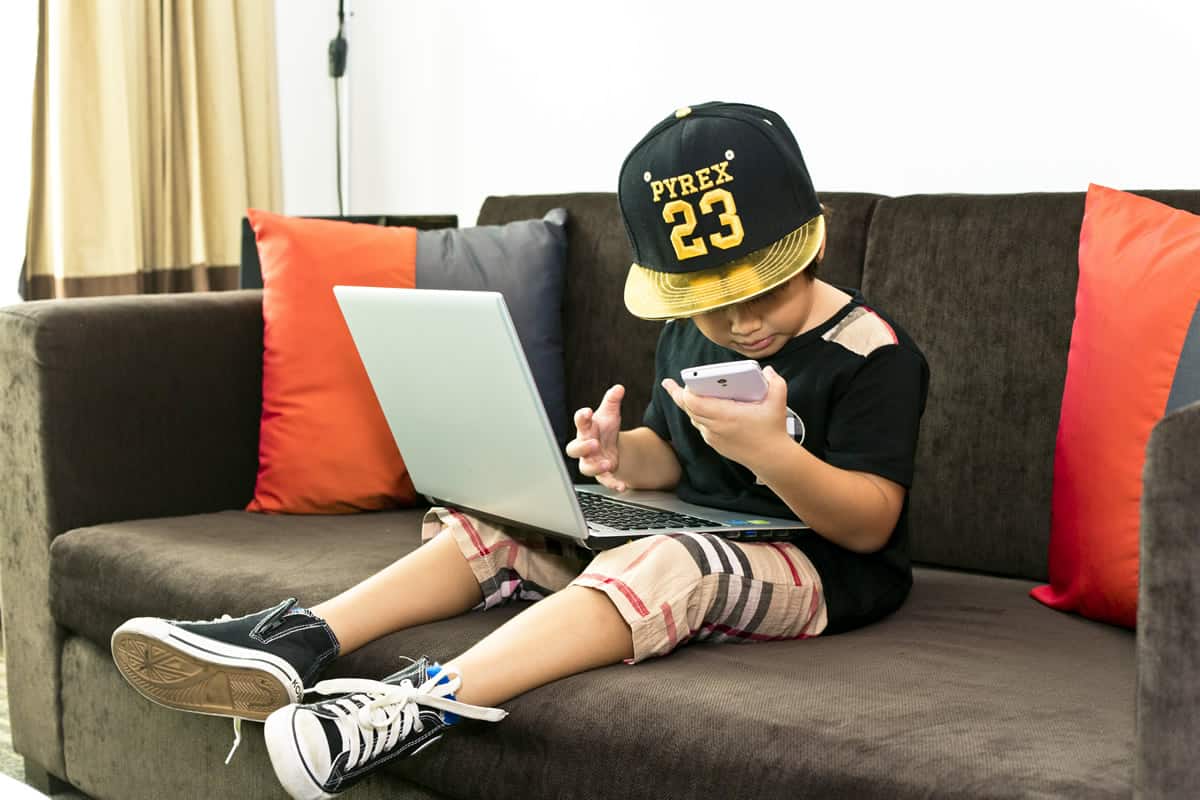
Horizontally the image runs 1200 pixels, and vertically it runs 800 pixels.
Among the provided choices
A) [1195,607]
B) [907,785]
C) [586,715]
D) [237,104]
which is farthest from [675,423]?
[237,104]

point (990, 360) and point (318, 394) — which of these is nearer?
point (990, 360)

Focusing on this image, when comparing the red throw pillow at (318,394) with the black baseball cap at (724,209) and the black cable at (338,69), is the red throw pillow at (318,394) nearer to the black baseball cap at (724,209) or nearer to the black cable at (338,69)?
the black baseball cap at (724,209)

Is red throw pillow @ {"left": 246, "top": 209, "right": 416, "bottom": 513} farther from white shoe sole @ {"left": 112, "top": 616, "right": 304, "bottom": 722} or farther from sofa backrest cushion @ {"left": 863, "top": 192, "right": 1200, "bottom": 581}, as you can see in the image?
sofa backrest cushion @ {"left": 863, "top": 192, "right": 1200, "bottom": 581}

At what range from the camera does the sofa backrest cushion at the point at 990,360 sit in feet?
5.51

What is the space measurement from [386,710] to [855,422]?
560mm

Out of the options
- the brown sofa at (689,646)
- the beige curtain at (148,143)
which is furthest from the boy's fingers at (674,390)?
the beige curtain at (148,143)

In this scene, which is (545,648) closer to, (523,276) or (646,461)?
(646,461)

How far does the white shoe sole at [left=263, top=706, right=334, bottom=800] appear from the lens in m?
1.21

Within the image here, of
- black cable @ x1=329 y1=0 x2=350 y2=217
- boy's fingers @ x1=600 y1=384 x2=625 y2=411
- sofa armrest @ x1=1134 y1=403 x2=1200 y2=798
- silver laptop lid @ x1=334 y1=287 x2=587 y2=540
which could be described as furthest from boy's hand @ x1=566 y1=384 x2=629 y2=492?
black cable @ x1=329 y1=0 x2=350 y2=217

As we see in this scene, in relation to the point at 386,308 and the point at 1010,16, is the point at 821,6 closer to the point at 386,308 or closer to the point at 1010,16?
the point at 1010,16

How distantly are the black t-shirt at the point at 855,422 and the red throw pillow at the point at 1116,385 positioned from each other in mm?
177

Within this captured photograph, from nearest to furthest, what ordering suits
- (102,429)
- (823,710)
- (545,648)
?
1. (823,710)
2. (545,648)
3. (102,429)

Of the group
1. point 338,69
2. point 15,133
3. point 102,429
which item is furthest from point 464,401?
point 338,69

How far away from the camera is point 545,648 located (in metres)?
1.30
